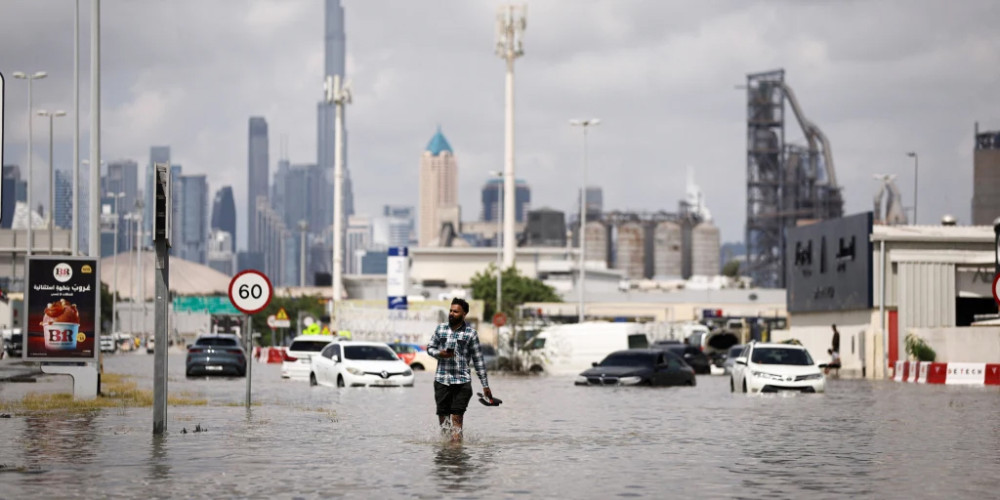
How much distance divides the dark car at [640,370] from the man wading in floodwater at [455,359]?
24405 millimetres

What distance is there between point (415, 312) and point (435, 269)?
11055 centimetres

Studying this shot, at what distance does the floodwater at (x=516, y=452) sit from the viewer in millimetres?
13961

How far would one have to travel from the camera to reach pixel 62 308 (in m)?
29.3

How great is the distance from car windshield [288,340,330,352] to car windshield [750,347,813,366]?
1549 cm

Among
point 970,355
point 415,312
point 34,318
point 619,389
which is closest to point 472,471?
point 34,318

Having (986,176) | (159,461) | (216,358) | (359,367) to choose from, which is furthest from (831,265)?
(986,176)

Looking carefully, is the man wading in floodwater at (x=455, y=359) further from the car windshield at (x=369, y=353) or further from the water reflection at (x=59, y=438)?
the car windshield at (x=369, y=353)

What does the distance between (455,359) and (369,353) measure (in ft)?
79.7

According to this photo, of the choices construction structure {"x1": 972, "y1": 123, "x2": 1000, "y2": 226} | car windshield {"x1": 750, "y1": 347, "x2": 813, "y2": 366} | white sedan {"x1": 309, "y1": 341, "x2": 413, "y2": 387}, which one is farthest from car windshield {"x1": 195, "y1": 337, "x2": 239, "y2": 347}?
construction structure {"x1": 972, "y1": 123, "x2": 1000, "y2": 226}

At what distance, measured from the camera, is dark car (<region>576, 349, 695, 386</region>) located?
43156 mm

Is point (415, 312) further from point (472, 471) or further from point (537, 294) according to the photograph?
point (472, 471)

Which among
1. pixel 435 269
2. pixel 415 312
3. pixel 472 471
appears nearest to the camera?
pixel 472 471

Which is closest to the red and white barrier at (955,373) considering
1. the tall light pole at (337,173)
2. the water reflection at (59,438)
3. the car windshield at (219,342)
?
the car windshield at (219,342)

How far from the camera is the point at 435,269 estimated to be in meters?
189
